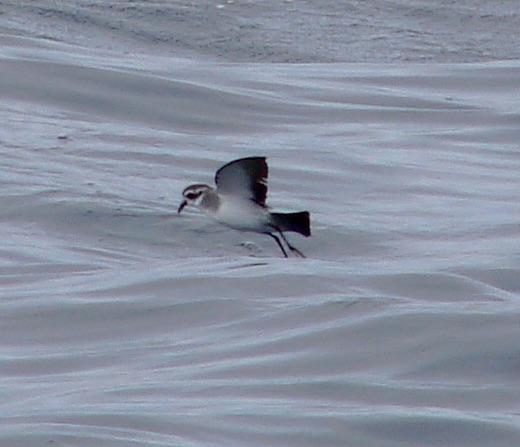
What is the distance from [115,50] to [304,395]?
28.7 feet

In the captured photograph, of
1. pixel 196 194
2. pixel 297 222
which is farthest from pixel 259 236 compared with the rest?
pixel 297 222

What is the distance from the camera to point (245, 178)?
6.45 metres

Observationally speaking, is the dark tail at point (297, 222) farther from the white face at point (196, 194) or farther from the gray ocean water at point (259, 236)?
the white face at point (196, 194)

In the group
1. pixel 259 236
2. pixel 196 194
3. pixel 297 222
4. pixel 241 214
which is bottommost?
pixel 297 222

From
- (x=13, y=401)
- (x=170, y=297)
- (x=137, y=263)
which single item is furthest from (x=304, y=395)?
(x=137, y=263)

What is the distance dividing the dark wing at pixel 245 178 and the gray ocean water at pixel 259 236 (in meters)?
0.29

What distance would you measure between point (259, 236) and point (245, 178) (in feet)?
3.46

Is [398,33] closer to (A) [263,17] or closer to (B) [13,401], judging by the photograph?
(A) [263,17]

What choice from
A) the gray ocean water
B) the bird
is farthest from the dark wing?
the gray ocean water

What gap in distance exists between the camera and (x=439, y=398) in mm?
4535

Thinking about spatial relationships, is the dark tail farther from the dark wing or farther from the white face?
the white face

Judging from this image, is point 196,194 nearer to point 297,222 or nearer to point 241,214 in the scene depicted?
point 241,214

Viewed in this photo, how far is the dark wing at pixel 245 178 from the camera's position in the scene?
638cm

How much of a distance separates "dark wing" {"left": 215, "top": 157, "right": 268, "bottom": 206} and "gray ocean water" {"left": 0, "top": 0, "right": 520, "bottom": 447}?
A: 0.29 metres
